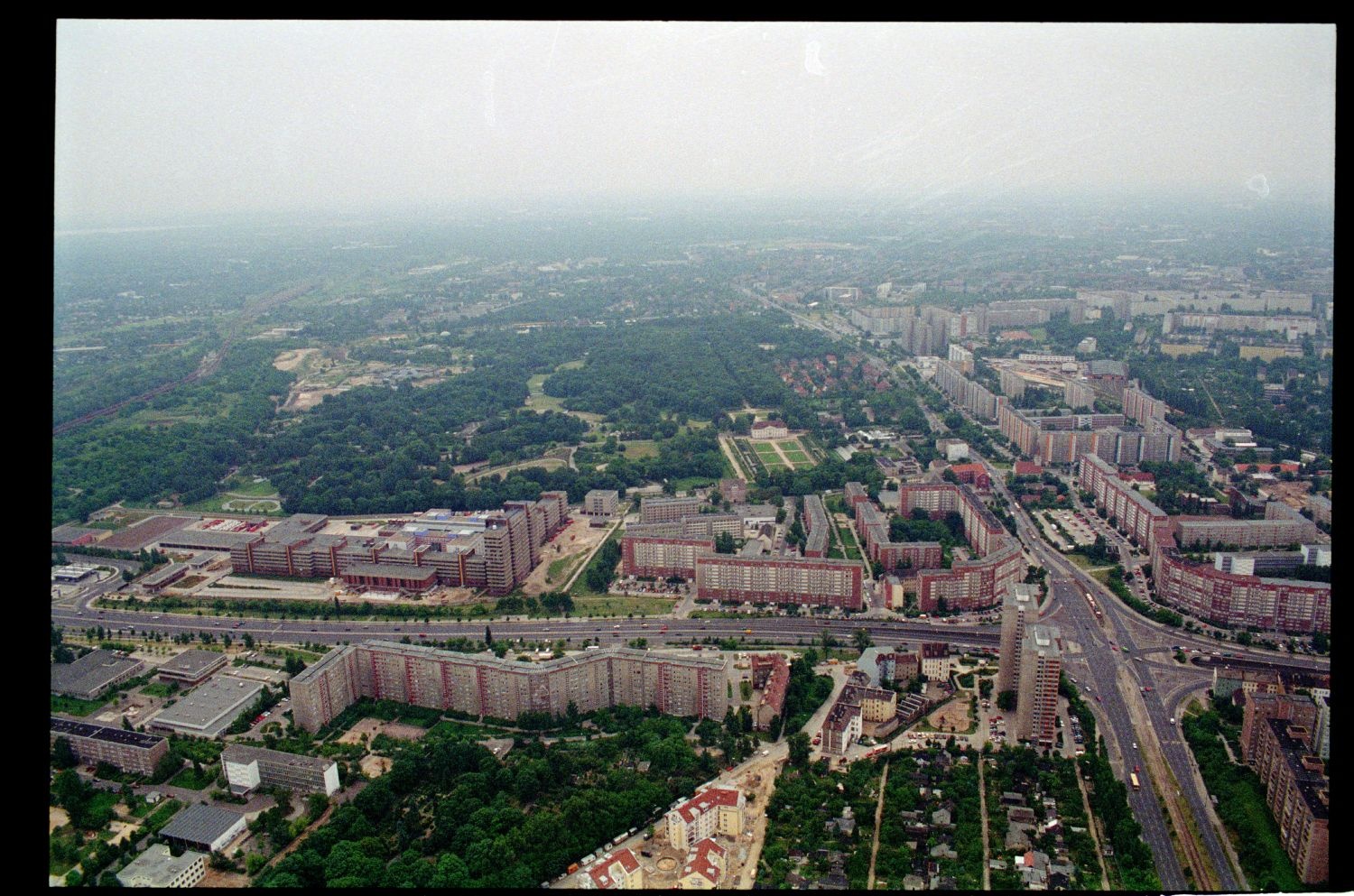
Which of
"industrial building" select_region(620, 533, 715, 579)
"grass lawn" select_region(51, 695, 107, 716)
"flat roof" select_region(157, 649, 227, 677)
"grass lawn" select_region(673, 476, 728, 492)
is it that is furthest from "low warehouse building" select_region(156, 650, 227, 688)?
"grass lawn" select_region(673, 476, 728, 492)

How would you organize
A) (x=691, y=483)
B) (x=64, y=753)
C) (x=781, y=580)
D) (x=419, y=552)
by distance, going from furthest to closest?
(x=691, y=483), (x=419, y=552), (x=781, y=580), (x=64, y=753)

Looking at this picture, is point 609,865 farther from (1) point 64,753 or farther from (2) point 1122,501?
(2) point 1122,501

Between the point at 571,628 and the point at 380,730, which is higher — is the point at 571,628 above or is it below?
above

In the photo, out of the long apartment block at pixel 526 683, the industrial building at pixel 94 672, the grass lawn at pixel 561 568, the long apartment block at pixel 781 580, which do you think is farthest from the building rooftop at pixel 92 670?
the long apartment block at pixel 781 580

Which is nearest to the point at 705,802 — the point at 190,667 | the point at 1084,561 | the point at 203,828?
the point at 203,828

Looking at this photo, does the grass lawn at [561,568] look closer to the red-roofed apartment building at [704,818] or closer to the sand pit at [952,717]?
the sand pit at [952,717]

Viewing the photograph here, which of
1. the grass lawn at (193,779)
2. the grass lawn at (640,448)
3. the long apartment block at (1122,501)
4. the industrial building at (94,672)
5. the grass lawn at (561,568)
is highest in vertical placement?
the grass lawn at (640,448)
